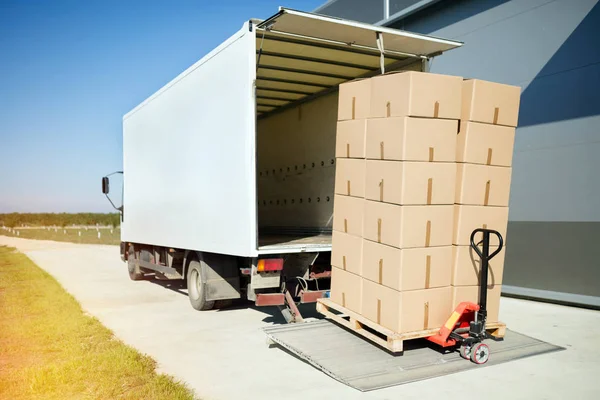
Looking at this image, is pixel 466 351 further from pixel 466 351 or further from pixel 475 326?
pixel 475 326

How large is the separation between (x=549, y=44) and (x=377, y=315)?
6.19 meters

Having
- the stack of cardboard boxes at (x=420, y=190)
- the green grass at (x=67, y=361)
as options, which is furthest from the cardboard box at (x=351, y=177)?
the green grass at (x=67, y=361)

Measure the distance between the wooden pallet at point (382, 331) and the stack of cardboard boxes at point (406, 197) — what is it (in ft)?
0.20

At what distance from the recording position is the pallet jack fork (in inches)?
186

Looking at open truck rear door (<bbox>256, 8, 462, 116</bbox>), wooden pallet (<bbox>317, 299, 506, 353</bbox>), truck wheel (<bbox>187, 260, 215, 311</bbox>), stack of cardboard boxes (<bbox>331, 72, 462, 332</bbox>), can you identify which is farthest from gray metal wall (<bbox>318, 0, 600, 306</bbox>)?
truck wheel (<bbox>187, 260, 215, 311</bbox>)

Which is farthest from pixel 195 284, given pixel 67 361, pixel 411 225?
pixel 411 225

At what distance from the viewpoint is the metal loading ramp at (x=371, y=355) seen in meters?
4.49

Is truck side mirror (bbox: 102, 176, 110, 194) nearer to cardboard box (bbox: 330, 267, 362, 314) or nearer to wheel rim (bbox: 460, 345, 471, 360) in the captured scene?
cardboard box (bbox: 330, 267, 362, 314)

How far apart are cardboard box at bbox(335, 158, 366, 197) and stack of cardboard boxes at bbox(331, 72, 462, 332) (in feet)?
0.07

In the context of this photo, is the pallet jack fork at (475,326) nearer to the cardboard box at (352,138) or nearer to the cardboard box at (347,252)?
the cardboard box at (347,252)

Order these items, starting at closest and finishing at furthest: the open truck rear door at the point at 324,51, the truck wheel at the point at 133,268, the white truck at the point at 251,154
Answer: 1. the open truck rear door at the point at 324,51
2. the white truck at the point at 251,154
3. the truck wheel at the point at 133,268

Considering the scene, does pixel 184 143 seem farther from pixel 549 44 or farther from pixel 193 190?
pixel 549 44

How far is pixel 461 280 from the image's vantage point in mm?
4875

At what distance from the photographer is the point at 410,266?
4582mm
